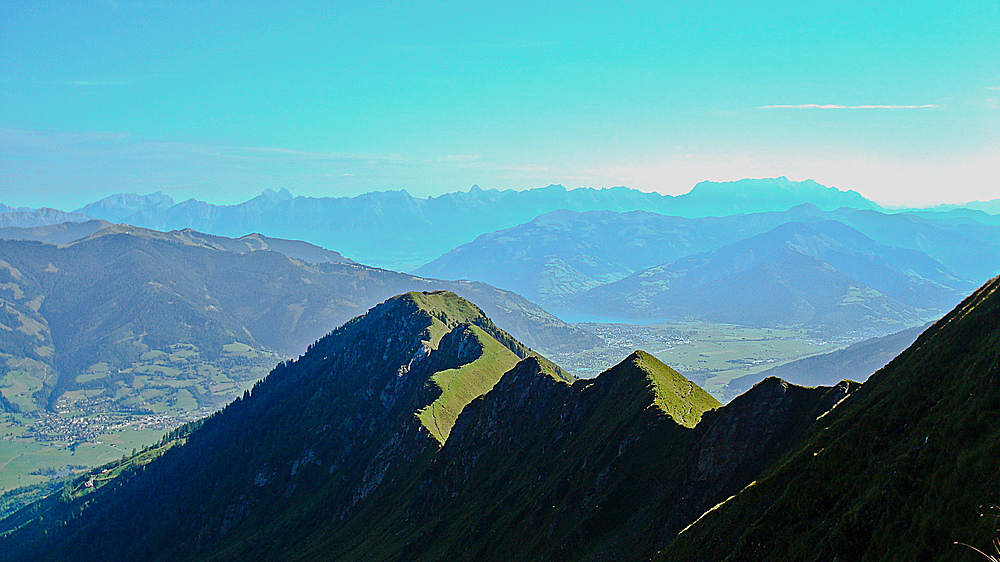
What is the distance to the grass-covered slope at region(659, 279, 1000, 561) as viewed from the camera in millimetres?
38656

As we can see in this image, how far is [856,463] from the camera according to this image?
4950 centimetres

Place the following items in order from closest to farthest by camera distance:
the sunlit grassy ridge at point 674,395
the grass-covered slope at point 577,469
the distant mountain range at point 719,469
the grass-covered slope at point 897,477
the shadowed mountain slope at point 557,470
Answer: the grass-covered slope at point 897,477 < the distant mountain range at point 719,469 < the grass-covered slope at point 577,469 < the shadowed mountain slope at point 557,470 < the sunlit grassy ridge at point 674,395

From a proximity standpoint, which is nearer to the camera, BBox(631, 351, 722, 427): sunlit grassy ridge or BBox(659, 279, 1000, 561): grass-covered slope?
BBox(659, 279, 1000, 561): grass-covered slope

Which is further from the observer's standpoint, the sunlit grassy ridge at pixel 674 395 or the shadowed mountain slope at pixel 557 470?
the sunlit grassy ridge at pixel 674 395

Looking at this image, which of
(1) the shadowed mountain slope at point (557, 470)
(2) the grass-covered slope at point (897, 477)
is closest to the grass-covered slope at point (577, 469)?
(1) the shadowed mountain slope at point (557, 470)

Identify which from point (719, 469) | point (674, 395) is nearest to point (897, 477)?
point (719, 469)

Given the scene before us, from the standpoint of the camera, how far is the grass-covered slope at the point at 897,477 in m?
38.7

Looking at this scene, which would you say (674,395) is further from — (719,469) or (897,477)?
(897,477)

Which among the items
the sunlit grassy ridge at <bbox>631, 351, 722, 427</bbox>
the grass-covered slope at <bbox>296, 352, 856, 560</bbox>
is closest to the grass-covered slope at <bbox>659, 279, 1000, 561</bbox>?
the grass-covered slope at <bbox>296, 352, 856, 560</bbox>

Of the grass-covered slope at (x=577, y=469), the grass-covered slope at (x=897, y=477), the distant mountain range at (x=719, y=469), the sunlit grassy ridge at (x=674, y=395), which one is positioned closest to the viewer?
the grass-covered slope at (x=897, y=477)

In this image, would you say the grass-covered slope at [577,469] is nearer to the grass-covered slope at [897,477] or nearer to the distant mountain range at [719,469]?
the distant mountain range at [719,469]

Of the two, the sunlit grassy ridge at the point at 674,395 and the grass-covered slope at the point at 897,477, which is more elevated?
the grass-covered slope at the point at 897,477

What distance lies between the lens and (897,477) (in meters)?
43.6

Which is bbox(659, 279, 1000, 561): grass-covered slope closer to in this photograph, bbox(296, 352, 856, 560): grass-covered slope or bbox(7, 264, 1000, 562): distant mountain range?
bbox(7, 264, 1000, 562): distant mountain range
